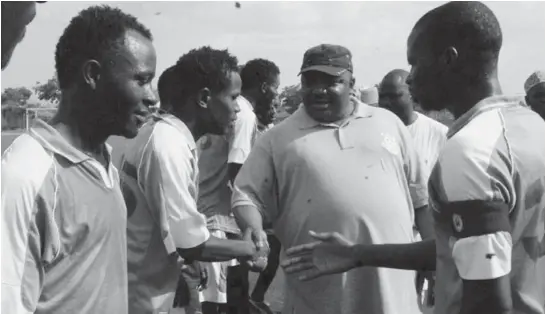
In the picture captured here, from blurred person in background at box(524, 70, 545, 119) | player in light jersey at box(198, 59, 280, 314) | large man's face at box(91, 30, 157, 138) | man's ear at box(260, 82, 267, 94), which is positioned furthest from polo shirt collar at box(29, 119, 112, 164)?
man's ear at box(260, 82, 267, 94)

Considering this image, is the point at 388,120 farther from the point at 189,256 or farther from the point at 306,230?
the point at 189,256

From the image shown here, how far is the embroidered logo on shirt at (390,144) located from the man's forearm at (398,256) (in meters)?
1.03

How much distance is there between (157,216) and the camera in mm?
3818

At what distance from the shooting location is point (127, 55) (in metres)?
2.83

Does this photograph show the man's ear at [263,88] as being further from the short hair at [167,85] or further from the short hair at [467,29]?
the short hair at [467,29]

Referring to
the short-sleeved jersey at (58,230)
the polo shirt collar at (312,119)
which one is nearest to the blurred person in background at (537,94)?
the polo shirt collar at (312,119)

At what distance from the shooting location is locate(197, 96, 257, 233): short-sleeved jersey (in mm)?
6375

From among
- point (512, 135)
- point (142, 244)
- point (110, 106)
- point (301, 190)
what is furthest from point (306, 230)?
point (512, 135)

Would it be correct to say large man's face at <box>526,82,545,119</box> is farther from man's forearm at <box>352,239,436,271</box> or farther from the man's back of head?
the man's back of head

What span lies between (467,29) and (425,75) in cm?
21

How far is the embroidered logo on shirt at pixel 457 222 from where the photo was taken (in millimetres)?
2352

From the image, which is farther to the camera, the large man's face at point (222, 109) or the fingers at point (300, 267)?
the large man's face at point (222, 109)

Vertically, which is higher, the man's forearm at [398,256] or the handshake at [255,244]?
the man's forearm at [398,256]

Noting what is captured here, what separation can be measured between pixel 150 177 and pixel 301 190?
0.79 meters
